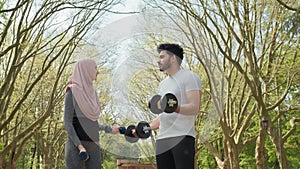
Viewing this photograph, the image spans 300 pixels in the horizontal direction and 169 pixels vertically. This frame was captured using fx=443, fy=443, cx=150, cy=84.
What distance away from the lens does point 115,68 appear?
3.56m

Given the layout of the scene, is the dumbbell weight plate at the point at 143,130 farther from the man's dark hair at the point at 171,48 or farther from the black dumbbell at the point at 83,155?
the man's dark hair at the point at 171,48

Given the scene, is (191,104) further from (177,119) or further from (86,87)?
(86,87)

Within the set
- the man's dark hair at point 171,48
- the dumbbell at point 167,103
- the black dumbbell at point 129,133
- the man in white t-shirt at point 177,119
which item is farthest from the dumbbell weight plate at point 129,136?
the man's dark hair at point 171,48

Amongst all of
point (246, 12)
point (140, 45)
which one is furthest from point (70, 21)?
point (140, 45)

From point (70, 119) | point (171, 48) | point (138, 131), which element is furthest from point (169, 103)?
point (70, 119)

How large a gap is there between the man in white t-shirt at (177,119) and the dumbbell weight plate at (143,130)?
6cm

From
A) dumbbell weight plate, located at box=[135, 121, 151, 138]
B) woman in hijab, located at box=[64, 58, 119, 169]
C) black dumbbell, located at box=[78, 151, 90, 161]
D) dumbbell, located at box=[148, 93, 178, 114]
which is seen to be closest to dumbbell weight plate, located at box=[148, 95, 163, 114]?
dumbbell, located at box=[148, 93, 178, 114]

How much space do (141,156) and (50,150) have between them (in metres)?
20.4

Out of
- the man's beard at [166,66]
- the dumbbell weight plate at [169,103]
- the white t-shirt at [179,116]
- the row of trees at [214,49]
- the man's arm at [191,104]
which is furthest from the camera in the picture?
the row of trees at [214,49]

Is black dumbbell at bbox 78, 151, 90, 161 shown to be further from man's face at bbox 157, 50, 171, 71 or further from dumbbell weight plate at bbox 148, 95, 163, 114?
man's face at bbox 157, 50, 171, 71

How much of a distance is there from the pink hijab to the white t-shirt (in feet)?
1.72

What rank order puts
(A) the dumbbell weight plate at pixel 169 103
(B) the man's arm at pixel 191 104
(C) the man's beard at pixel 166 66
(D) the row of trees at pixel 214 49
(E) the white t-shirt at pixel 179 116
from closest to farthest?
1. (A) the dumbbell weight plate at pixel 169 103
2. (B) the man's arm at pixel 191 104
3. (E) the white t-shirt at pixel 179 116
4. (C) the man's beard at pixel 166 66
5. (D) the row of trees at pixel 214 49

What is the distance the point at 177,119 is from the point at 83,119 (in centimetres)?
73

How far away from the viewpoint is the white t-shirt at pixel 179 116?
3326mm
